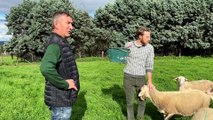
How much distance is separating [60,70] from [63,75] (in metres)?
0.09

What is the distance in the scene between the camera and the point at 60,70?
6090mm

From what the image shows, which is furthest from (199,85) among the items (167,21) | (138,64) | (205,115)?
(167,21)

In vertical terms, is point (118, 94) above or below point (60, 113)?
below

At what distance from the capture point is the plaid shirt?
952 centimetres

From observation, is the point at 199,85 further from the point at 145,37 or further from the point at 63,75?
the point at 63,75

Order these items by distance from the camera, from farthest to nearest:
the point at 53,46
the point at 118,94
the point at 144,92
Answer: the point at 118,94, the point at 144,92, the point at 53,46

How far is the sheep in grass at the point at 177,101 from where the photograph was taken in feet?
32.1

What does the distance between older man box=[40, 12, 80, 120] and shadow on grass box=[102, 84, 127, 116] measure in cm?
559

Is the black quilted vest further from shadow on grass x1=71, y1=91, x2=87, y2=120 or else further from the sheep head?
shadow on grass x1=71, y1=91, x2=87, y2=120

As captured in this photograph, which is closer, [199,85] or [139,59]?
[139,59]

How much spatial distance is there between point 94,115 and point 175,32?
44.6 metres

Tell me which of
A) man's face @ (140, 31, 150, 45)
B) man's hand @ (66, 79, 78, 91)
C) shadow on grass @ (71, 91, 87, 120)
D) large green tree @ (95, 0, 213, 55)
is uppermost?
large green tree @ (95, 0, 213, 55)

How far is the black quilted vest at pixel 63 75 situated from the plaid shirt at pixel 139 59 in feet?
11.4

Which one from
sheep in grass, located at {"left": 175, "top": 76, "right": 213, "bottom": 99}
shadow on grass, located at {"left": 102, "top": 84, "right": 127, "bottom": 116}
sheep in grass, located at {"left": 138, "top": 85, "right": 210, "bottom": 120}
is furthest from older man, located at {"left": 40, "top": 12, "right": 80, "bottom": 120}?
sheep in grass, located at {"left": 175, "top": 76, "right": 213, "bottom": 99}
